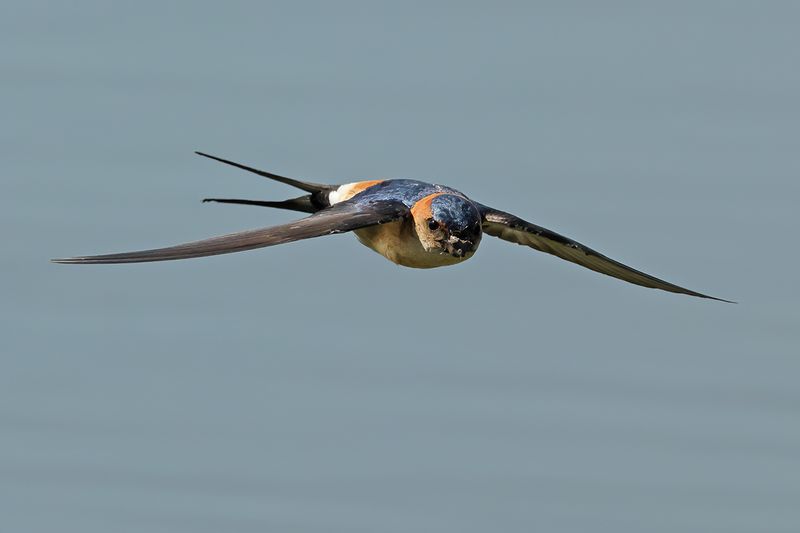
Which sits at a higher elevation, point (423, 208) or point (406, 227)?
point (423, 208)

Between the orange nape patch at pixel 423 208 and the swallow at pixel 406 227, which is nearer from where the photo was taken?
the swallow at pixel 406 227

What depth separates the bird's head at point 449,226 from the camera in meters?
13.8

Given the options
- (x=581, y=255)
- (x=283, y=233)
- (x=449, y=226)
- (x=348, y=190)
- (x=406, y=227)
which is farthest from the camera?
(x=581, y=255)

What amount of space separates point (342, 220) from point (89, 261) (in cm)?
252

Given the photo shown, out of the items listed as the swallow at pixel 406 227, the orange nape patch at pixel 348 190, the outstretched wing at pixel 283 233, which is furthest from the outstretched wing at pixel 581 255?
the outstretched wing at pixel 283 233

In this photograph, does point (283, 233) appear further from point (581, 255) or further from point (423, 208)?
point (581, 255)

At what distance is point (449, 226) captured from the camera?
541 inches

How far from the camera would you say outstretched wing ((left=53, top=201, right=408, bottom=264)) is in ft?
39.4

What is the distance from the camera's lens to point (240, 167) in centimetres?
1473

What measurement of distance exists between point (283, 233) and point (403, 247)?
59.4 inches

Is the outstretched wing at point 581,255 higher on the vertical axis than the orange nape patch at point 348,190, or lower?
lower

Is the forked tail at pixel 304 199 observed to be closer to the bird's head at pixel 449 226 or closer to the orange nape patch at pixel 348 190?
the orange nape patch at pixel 348 190

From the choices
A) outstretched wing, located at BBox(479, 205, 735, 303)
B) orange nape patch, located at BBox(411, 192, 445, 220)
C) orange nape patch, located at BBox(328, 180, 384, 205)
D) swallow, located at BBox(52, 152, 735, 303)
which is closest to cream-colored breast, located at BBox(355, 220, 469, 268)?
swallow, located at BBox(52, 152, 735, 303)

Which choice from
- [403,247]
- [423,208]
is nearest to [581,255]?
[403,247]
